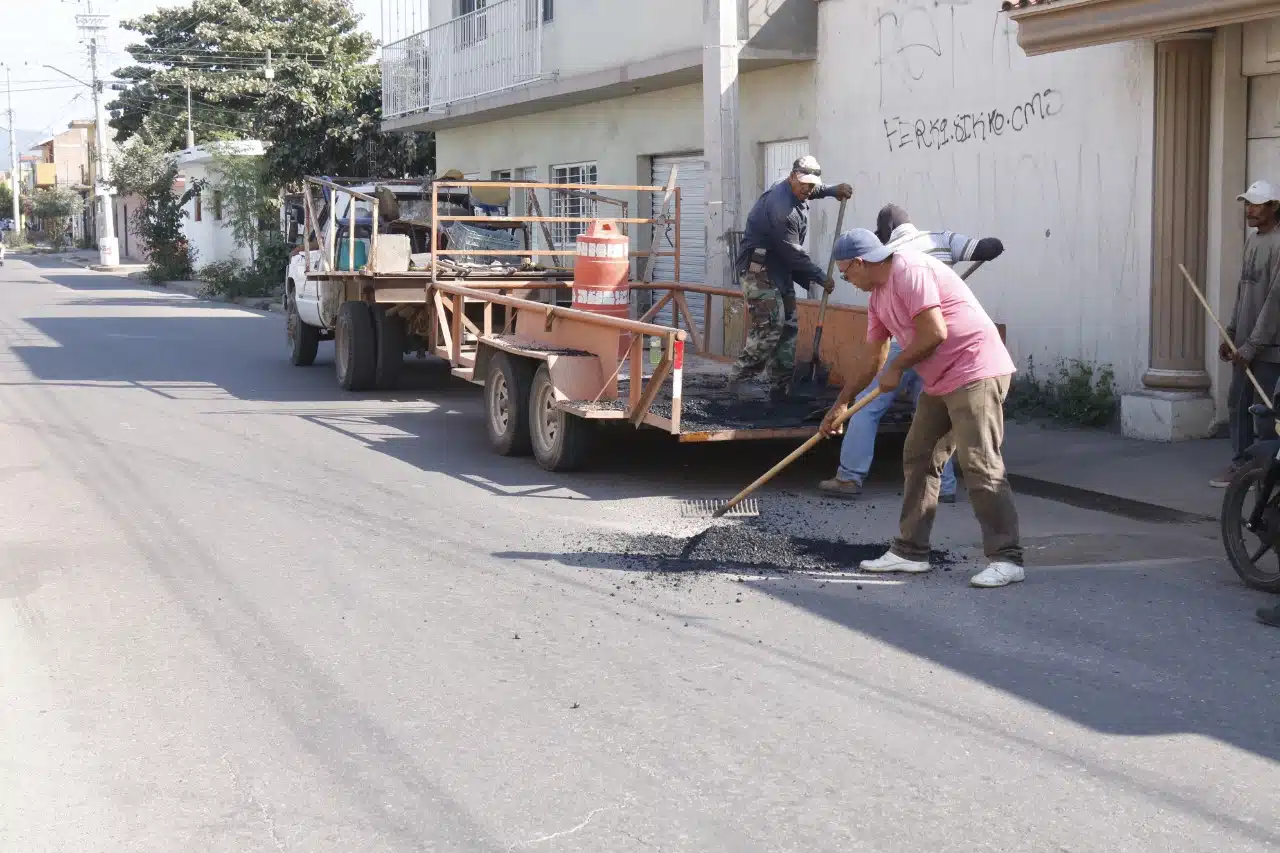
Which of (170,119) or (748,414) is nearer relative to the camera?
(748,414)

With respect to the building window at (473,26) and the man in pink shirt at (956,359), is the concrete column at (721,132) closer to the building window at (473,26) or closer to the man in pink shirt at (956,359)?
the man in pink shirt at (956,359)

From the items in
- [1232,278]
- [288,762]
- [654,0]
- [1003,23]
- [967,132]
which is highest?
[654,0]

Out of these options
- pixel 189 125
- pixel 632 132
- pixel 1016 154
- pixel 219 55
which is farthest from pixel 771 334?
pixel 219 55

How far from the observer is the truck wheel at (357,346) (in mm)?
14500

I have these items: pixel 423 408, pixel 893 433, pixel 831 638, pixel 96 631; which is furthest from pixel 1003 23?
pixel 96 631

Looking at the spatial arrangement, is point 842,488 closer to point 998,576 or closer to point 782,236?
point 782,236

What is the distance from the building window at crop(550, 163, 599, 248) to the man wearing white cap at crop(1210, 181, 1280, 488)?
1388 cm

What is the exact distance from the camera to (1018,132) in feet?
42.3

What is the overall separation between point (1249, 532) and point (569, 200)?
17.3 metres

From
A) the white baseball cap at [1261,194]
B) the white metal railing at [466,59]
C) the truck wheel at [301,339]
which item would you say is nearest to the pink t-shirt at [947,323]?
the white baseball cap at [1261,194]

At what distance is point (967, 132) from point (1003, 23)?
40.1 inches

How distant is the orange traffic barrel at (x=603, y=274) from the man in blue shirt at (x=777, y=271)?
1060 millimetres

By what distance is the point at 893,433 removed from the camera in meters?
9.48

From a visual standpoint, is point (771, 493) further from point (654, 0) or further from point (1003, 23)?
point (654, 0)
